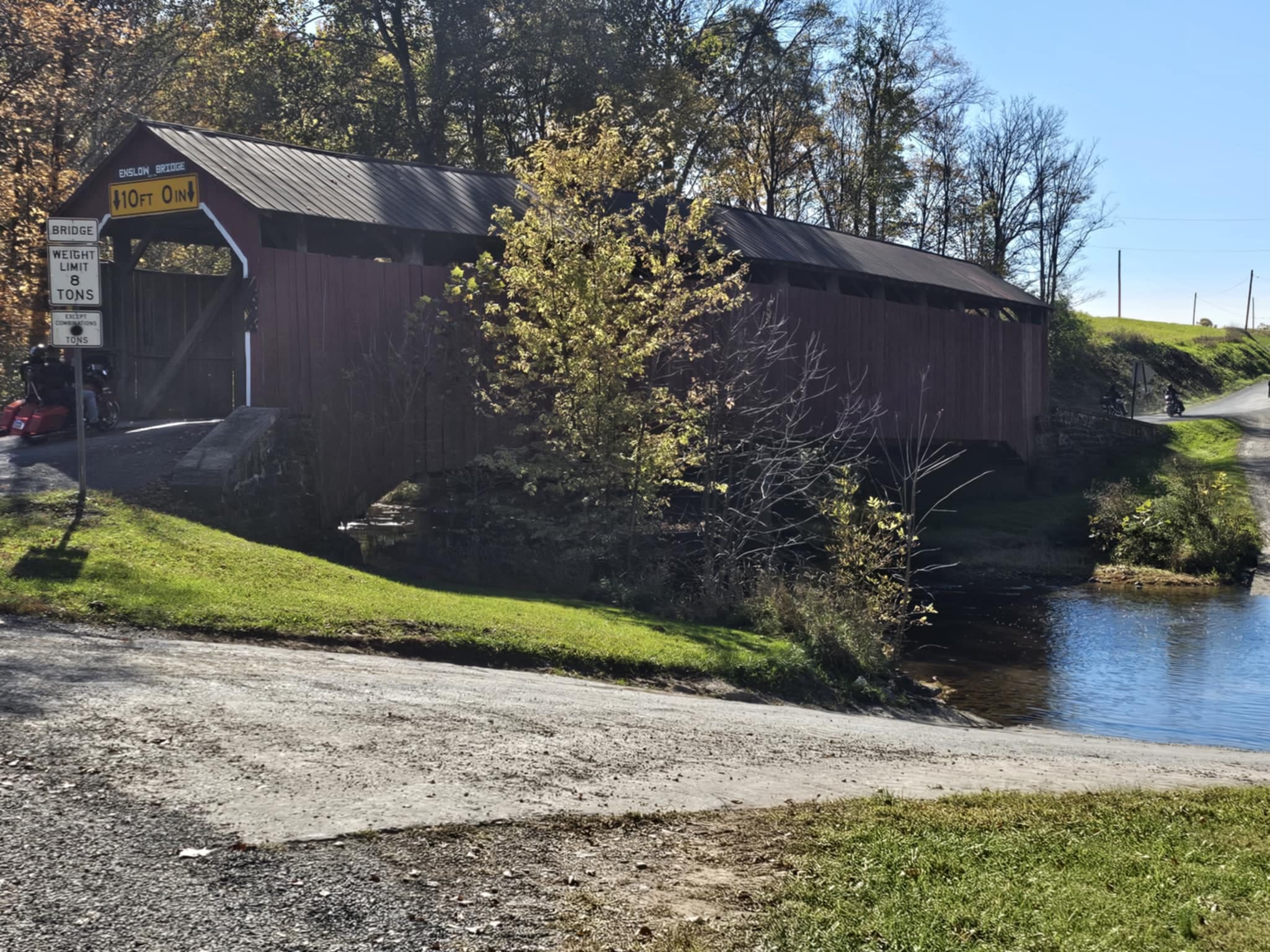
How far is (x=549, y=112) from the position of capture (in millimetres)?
35719

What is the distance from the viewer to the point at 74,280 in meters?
12.6

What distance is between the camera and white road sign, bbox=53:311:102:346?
12492 millimetres

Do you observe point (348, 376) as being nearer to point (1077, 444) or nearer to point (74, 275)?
point (74, 275)

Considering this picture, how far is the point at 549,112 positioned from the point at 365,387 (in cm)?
1965

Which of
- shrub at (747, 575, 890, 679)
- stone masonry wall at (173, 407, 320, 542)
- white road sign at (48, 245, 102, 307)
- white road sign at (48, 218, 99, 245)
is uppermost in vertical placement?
white road sign at (48, 218, 99, 245)

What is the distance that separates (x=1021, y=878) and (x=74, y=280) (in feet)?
36.3

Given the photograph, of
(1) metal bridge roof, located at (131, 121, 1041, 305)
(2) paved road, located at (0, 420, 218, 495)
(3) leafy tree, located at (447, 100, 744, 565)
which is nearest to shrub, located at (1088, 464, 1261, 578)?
(1) metal bridge roof, located at (131, 121, 1041, 305)

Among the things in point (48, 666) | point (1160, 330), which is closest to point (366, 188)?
point (48, 666)

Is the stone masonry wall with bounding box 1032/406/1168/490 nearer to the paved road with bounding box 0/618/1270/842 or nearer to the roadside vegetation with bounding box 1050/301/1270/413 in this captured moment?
the roadside vegetation with bounding box 1050/301/1270/413

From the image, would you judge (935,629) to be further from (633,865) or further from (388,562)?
(633,865)

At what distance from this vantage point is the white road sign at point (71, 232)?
1238cm

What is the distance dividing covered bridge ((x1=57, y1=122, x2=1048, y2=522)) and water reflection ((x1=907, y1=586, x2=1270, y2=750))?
726 cm

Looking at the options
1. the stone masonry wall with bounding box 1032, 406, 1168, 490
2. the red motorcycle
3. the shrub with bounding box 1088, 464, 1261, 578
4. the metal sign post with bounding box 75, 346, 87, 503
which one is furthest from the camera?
the stone masonry wall with bounding box 1032, 406, 1168, 490

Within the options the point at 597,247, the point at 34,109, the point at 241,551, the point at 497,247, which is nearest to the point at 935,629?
the point at 597,247
